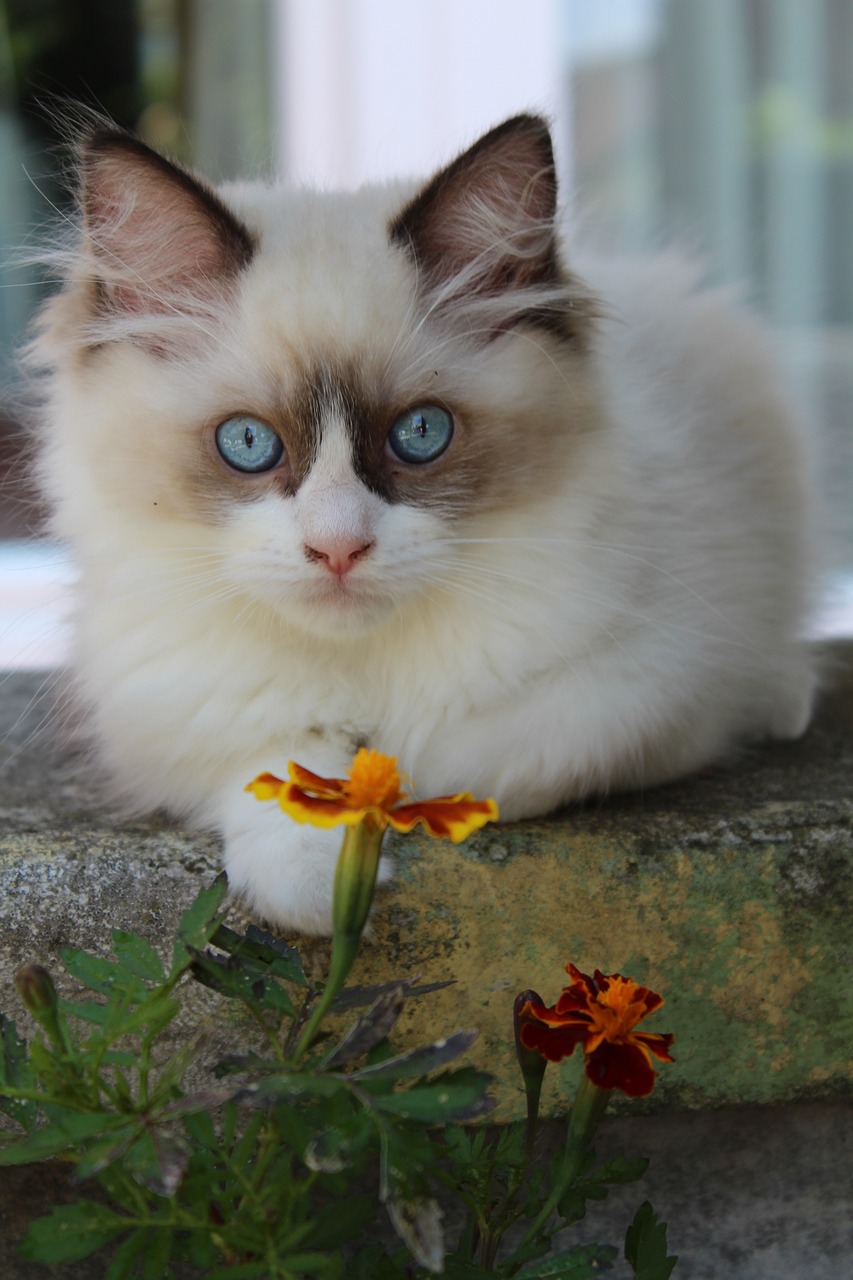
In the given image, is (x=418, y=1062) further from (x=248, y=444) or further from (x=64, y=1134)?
(x=248, y=444)

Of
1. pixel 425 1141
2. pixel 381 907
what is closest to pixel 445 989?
pixel 381 907

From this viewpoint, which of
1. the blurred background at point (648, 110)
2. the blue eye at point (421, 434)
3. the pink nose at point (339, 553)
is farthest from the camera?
the blurred background at point (648, 110)

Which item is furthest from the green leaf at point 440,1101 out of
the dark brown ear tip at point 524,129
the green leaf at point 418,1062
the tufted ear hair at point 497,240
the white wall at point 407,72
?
the white wall at point 407,72

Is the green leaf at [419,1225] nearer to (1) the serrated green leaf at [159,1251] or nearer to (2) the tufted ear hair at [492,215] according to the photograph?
(1) the serrated green leaf at [159,1251]

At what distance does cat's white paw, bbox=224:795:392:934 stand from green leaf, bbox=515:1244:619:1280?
33 centimetres

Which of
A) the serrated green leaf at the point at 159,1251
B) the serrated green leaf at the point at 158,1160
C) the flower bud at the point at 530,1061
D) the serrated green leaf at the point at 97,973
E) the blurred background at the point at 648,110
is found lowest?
the serrated green leaf at the point at 159,1251

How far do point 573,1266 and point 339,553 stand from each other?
0.62 m

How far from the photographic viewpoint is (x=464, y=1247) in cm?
105

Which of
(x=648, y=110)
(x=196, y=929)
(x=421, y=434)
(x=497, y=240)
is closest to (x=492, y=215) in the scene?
(x=497, y=240)

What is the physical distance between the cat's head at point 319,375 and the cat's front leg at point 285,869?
20 cm

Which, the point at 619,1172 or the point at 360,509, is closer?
the point at 619,1172

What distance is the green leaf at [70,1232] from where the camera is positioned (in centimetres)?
86

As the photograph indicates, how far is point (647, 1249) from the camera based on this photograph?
1020 millimetres

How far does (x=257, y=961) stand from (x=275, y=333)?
599 mm
